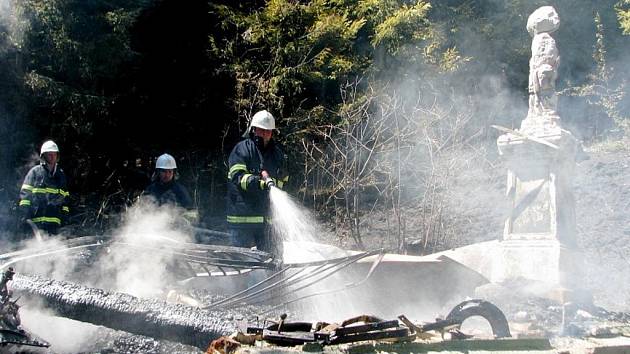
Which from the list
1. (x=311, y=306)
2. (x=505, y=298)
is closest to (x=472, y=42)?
(x=505, y=298)

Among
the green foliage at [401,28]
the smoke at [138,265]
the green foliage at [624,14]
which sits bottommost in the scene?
the smoke at [138,265]

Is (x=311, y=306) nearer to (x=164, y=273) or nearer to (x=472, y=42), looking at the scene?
(x=164, y=273)

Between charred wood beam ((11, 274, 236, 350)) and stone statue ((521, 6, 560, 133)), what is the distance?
575cm

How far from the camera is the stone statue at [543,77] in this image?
9242 millimetres

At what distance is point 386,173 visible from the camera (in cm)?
1362

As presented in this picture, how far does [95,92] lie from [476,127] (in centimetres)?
840

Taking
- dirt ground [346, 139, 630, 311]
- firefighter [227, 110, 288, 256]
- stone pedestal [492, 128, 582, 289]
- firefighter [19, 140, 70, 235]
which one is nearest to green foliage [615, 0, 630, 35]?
dirt ground [346, 139, 630, 311]

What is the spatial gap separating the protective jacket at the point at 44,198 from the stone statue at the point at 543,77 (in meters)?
6.50

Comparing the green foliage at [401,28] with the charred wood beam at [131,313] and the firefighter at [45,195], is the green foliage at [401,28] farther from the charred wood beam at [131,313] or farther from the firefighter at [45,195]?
the charred wood beam at [131,313]

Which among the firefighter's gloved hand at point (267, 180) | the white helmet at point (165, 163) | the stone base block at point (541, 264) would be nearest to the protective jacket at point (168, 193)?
the white helmet at point (165, 163)

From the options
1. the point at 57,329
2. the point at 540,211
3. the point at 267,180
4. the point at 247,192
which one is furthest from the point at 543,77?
the point at 57,329

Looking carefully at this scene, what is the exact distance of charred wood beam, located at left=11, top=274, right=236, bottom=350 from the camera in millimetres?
5004

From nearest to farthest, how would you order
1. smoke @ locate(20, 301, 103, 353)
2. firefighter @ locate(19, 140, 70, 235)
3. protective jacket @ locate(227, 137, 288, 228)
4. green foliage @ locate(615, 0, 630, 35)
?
smoke @ locate(20, 301, 103, 353)
protective jacket @ locate(227, 137, 288, 228)
firefighter @ locate(19, 140, 70, 235)
green foliage @ locate(615, 0, 630, 35)

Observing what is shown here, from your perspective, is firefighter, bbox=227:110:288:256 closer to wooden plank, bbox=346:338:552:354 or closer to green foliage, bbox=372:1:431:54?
wooden plank, bbox=346:338:552:354
